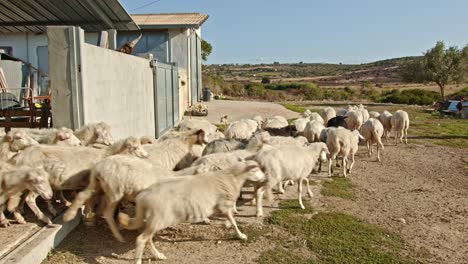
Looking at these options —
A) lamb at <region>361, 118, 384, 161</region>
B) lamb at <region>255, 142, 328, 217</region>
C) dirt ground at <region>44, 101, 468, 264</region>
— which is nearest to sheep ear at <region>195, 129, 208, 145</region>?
lamb at <region>255, 142, 328, 217</region>

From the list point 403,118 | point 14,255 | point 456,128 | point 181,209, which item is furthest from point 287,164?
point 456,128

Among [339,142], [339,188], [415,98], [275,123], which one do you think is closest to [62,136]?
[339,188]

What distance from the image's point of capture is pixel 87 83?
727cm

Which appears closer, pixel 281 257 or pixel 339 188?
pixel 281 257

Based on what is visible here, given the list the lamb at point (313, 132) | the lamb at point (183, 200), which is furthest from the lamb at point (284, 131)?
the lamb at point (183, 200)

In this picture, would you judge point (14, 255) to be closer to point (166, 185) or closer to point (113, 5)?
point (166, 185)

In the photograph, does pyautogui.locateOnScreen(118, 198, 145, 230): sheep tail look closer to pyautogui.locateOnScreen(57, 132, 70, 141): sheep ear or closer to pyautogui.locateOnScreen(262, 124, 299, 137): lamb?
pyautogui.locateOnScreen(57, 132, 70, 141): sheep ear

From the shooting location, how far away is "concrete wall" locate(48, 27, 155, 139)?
22.6 feet

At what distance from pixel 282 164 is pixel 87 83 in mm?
3606

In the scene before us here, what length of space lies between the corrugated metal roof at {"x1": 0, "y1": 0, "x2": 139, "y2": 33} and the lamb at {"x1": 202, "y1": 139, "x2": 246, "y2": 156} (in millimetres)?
5144

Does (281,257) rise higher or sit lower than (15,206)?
lower

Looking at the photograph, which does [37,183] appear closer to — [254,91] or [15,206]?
[15,206]

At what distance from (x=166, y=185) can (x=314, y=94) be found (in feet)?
148

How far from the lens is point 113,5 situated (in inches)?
443
